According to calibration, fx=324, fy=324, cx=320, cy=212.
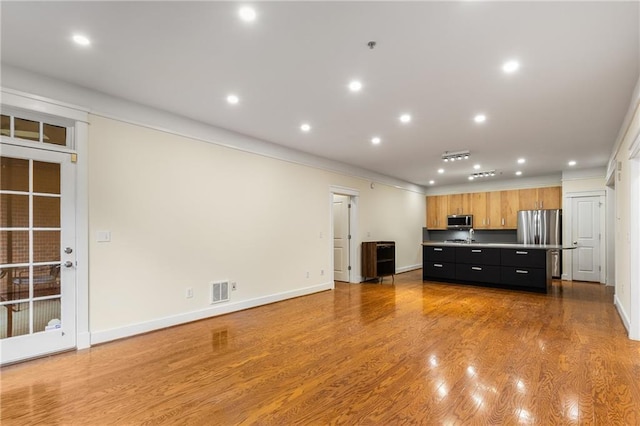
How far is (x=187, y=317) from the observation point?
4.23m

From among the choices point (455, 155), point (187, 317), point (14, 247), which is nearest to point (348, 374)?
point (187, 317)

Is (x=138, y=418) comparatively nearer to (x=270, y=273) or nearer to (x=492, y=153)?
(x=270, y=273)

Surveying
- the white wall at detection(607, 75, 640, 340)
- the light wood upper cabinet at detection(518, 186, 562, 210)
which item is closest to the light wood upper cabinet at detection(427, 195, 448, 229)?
the light wood upper cabinet at detection(518, 186, 562, 210)

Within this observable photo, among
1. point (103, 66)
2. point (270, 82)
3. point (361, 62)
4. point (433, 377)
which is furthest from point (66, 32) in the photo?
point (433, 377)

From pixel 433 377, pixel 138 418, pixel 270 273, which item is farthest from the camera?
pixel 270 273

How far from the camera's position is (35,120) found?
10.5 ft

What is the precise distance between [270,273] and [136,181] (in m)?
2.48

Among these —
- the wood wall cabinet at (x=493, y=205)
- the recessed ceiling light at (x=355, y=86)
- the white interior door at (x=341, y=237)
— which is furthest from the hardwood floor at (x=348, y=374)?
the wood wall cabinet at (x=493, y=205)

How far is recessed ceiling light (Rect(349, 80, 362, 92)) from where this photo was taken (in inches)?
126

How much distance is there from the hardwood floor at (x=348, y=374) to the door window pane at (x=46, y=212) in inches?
50.8

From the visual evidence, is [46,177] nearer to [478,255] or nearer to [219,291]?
[219,291]

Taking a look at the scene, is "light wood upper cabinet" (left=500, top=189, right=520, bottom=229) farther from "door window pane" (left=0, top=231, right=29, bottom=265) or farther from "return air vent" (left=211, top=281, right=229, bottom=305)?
"door window pane" (left=0, top=231, right=29, bottom=265)

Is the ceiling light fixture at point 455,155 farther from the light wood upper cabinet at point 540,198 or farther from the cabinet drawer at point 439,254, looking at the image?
the light wood upper cabinet at point 540,198

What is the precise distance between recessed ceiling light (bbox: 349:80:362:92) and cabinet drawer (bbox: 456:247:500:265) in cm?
496
